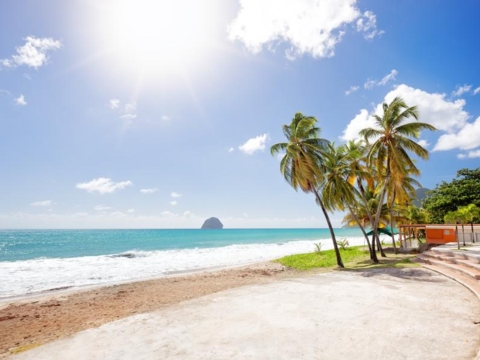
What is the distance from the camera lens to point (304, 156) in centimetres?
1788

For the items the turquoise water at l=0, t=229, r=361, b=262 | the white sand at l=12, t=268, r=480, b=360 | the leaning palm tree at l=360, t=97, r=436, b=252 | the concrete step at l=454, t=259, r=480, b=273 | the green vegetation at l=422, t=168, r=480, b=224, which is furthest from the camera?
the turquoise water at l=0, t=229, r=361, b=262

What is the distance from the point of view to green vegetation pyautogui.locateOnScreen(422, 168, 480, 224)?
27750mm

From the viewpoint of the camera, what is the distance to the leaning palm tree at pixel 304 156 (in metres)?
17.7

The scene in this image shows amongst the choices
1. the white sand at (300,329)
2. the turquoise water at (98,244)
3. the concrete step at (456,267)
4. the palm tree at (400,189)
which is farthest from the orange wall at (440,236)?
the turquoise water at (98,244)

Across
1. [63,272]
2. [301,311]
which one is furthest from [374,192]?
[63,272]

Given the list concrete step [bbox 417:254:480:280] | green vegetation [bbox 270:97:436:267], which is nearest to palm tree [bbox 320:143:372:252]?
green vegetation [bbox 270:97:436:267]

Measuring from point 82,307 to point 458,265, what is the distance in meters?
16.0

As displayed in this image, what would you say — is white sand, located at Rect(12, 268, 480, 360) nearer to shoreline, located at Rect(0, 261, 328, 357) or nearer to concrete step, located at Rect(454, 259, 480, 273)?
shoreline, located at Rect(0, 261, 328, 357)

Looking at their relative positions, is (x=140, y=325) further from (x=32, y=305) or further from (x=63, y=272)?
(x=63, y=272)

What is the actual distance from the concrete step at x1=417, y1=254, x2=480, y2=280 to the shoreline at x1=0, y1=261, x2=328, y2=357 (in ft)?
29.9

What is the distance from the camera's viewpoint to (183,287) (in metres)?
14.8

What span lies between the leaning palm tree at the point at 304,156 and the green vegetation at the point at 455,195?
1818cm

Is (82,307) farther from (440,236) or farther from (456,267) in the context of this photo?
(440,236)

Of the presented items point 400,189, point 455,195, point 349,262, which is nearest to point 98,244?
point 349,262
